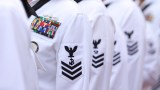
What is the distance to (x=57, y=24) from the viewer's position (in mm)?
2156

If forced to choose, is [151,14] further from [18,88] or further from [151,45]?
[18,88]

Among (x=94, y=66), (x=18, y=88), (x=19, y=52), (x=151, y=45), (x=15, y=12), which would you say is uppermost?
(x=15, y=12)

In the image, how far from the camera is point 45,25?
2.18 meters

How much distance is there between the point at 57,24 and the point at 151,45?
2.21 m

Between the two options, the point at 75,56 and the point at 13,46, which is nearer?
the point at 13,46

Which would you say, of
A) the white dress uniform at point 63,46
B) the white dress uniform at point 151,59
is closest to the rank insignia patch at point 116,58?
the white dress uniform at point 63,46

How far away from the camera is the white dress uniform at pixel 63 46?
2.13 m

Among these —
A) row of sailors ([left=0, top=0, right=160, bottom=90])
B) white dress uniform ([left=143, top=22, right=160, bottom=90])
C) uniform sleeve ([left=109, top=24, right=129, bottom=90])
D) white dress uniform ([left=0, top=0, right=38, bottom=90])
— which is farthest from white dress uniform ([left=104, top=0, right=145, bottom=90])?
white dress uniform ([left=0, top=0, right=38, bottom=90])

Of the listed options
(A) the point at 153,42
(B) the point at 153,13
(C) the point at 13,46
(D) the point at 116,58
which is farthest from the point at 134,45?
(C) the point at 13,46

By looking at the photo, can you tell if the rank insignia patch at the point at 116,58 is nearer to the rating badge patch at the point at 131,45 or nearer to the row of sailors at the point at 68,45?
the row of sailors at the point at 68,45

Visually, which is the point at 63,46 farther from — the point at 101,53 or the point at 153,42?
the point at 153,42

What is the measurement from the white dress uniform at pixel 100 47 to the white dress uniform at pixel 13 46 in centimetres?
99

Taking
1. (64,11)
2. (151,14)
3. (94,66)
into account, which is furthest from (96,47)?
(151,14)

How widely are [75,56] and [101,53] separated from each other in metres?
0.42
